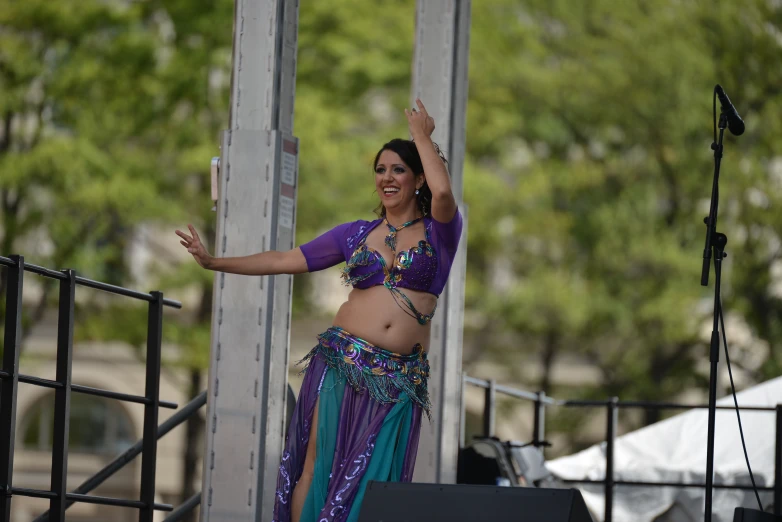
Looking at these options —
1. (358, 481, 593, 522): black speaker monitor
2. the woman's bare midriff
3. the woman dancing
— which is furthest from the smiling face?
(358, 481, 593, 522): black speaker monitor

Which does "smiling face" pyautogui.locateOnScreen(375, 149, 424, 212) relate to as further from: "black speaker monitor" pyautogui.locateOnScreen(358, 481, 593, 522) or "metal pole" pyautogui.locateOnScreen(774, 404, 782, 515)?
"metal pole" pyautogui.locateOnScreen(774, 404, 782, 515)

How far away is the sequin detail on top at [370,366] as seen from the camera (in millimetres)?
5020

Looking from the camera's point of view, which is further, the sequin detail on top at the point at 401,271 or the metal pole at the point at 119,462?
the metal pole at the point at 119,462

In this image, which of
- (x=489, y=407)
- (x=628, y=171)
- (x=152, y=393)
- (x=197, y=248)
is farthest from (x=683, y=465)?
(x=628, y=171)

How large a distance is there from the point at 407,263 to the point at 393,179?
34 centimetres

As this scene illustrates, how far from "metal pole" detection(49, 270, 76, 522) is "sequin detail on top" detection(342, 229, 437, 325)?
1.38 m

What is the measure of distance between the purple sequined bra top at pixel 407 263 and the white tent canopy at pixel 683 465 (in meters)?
4.81

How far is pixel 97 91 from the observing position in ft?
64.5

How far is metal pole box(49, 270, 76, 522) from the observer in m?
5.71

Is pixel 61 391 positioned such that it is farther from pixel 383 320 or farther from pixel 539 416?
pixel 539 416

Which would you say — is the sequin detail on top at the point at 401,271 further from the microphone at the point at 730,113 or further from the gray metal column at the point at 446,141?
the gray metal column at the point at 446,141

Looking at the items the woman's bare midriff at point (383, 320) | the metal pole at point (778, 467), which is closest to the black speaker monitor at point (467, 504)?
the woman's bare midriff at point (383, 320)

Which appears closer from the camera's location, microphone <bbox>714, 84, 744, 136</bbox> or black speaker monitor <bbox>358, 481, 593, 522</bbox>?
black speaker monitor <bbox>358, 481, 593, 522</bbox>

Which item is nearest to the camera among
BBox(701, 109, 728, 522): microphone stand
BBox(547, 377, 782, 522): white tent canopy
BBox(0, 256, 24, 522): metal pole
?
BBox(0, 256, 24, 522): metal pole
